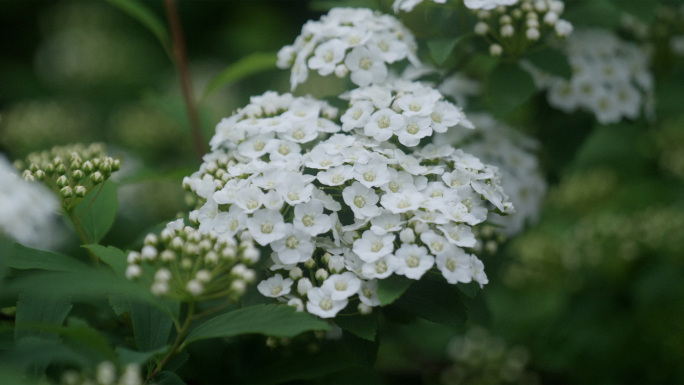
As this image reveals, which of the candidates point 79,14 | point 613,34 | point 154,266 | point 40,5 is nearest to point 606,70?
point 613,34

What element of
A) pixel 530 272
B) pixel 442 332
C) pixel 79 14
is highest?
pixel 79 14

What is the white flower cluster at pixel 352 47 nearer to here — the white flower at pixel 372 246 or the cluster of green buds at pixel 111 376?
the white flower at pixel 372 246

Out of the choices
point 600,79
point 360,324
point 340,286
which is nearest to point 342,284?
point 340,286

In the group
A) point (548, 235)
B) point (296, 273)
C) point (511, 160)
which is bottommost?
point (548, 235)

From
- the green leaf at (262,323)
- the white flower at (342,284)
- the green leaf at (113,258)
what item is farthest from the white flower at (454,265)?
the green leaf at (113,258)

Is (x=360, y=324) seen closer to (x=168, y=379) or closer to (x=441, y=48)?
(x=168, y=379)

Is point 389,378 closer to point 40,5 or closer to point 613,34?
point 613,34
